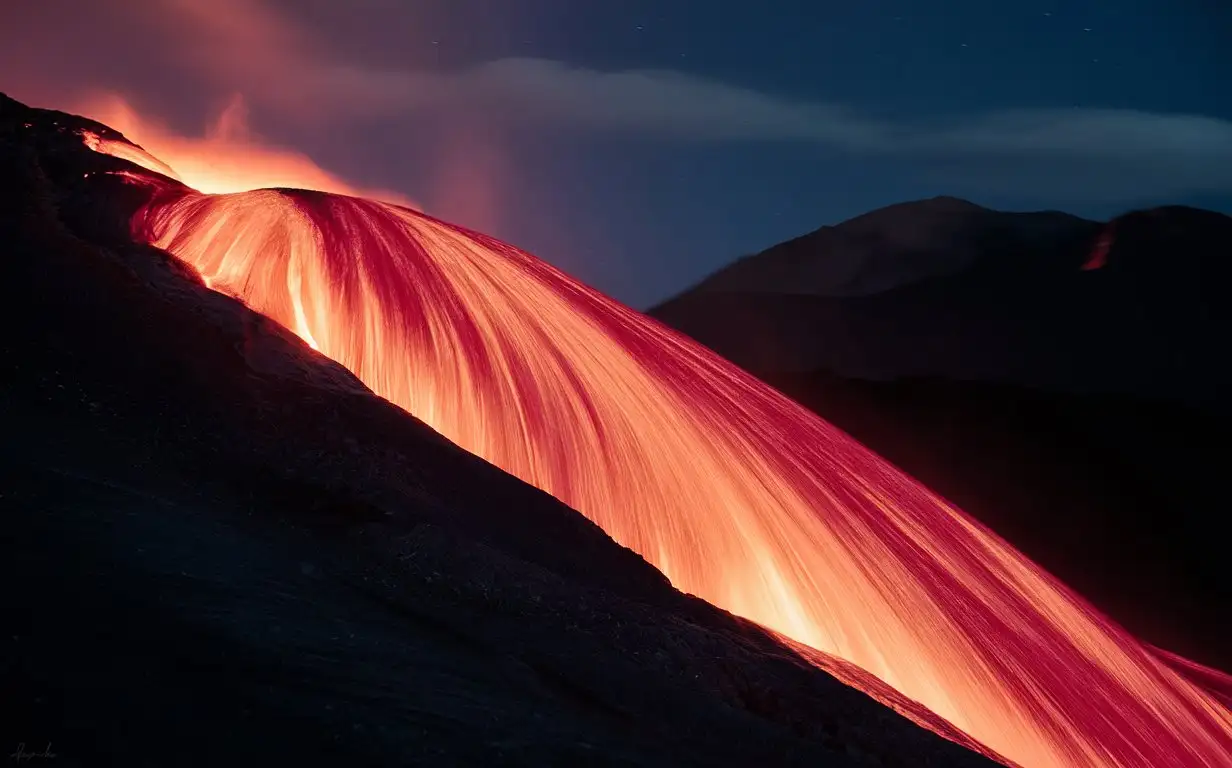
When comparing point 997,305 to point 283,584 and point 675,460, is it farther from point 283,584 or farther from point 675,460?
point 283,584

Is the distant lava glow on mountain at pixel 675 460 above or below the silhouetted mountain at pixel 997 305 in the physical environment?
below

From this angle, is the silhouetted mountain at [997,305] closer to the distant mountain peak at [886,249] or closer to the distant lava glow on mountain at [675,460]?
the distant mountain peak at [886,249]

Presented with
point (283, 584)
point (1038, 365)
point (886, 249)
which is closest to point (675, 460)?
point (283, 584)

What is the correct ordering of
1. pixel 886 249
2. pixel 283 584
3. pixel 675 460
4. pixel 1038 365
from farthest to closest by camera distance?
pixel 886 249 < pixel 1038 365 < pixel 675 460 < pixel 283 584

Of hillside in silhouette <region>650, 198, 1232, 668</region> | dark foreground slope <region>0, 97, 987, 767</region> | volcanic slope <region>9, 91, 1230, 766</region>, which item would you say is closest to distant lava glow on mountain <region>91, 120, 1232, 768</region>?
volcanic slope <region>9, 91, 1230, 766</region>

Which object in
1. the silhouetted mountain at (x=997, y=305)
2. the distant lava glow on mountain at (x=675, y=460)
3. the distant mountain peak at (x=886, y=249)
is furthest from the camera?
the distant mountain peak at (x=886, y=249)

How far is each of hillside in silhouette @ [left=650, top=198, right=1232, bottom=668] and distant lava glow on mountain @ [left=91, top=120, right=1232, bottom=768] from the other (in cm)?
1165

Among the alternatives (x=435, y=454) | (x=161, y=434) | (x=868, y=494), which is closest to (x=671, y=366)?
(x=868, y=494)

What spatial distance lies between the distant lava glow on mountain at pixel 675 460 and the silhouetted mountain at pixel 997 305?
21068 mm

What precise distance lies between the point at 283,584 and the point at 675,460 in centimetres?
298

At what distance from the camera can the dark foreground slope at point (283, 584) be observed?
218cm

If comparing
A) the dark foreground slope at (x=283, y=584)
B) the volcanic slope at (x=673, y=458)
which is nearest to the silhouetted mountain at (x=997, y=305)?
the volcanic slope at (x=673, y=458)

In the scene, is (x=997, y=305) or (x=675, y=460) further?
(x=997, y=305)

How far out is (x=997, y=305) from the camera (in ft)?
96.8
